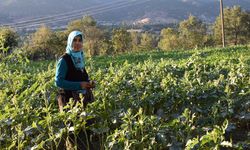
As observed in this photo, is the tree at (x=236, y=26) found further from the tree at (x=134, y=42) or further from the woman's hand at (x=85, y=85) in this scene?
the woman's hand at (x=85, y=85)

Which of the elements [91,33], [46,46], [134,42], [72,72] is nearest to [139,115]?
[72,72]

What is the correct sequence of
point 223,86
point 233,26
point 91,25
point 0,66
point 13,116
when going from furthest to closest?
point 91,25
point 233,26
point 223,86
point 0,66
point 13,116

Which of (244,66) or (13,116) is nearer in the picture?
(13,116)

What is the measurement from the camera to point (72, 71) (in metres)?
5.78

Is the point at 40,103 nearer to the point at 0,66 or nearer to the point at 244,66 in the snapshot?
the point at 0,66

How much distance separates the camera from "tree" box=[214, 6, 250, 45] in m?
54.8

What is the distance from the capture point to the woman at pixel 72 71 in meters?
5.64

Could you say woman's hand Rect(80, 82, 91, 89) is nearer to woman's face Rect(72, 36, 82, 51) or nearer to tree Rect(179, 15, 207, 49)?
woman's face Rect(72, 36, 82, 51)

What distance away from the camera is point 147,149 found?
5035 mm

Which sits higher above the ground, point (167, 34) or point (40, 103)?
point (40, 103)

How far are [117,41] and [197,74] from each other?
4838 cm

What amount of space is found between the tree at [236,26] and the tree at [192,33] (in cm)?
355

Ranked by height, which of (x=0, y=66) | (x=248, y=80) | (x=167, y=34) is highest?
(x=0, y=66)

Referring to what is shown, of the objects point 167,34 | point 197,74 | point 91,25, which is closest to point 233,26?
point 167,34
